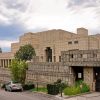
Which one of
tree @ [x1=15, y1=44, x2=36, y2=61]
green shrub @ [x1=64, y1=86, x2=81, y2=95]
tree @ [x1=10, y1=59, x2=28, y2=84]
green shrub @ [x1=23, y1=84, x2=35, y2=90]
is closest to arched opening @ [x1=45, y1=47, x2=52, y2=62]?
tree @ [x1=15, y1=44, x2=36, y2=61]

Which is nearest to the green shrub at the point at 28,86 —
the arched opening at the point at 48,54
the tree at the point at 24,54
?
the tree at the point at 24,54

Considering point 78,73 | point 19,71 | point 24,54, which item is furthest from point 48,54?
point 78,73

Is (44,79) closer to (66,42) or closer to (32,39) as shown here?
(66,42)

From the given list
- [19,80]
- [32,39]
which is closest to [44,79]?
[19,80]

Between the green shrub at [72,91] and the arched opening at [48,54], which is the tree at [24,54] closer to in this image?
the arched opening at [48,54]

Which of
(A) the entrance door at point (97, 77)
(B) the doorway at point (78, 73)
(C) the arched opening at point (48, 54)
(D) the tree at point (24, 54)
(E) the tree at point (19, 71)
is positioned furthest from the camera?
(C) the arched opening at point (48, 54)

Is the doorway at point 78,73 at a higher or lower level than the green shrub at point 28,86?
higher

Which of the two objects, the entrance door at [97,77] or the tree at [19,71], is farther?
the tree at [19,71]

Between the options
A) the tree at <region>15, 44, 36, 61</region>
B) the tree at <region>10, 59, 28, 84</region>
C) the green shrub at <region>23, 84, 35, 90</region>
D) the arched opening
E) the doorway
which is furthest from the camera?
the arched opening

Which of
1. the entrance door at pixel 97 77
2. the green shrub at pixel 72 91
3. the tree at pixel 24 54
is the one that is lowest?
the green shrub at pixel 72 91

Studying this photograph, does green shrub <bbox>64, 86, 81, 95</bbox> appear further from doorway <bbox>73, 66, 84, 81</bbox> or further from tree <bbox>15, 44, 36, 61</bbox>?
tree <bbox>15, 44, 36, 61</bbox>

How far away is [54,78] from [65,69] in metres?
2.78

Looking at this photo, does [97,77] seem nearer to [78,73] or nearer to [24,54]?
[78,73]

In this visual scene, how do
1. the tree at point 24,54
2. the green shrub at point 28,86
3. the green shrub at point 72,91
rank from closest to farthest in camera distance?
the green shrub at point 72,91, the green shrub at point 28,86, the tree at point 24,54
